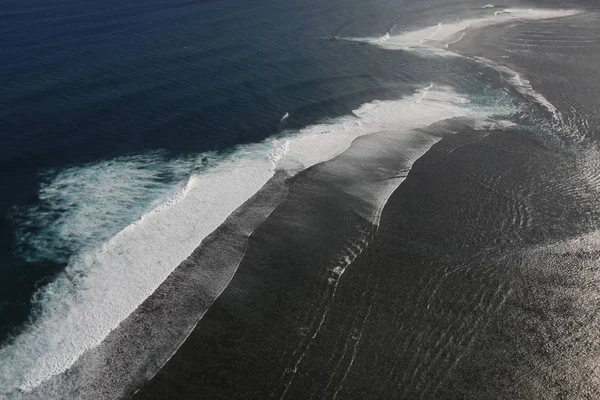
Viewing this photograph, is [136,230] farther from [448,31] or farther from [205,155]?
[448,31]

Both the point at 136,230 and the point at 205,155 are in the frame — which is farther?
the point at 205,155

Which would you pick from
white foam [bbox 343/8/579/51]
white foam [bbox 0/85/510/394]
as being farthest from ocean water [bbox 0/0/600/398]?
white foam [bbox 343/8/579/51]

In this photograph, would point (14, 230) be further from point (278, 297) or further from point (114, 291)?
point (278, 297)

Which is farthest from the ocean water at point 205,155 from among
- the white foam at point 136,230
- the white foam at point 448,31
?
the white foam at point 448,31

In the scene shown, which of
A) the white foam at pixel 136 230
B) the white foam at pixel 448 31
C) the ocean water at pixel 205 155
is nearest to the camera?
the white foam at pixel 136 230

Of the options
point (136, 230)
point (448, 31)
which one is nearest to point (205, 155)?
point (136, 230)

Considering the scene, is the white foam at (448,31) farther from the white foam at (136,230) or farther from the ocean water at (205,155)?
the white foam at (136,230)
